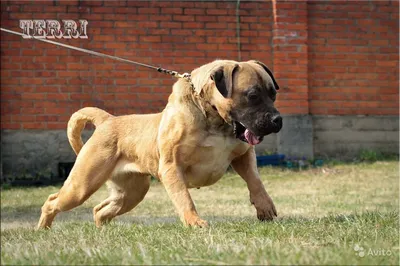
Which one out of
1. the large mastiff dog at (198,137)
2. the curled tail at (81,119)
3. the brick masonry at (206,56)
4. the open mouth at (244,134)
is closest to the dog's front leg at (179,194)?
the large mastiff dog at (198,137)

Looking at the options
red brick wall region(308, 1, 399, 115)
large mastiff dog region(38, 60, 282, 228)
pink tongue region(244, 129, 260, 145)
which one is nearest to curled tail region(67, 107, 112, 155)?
large mastiff dog region(38, 60, 282, 228)

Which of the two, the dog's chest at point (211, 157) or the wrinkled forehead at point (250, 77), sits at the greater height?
the wrinkled forehead at point (250, 77)

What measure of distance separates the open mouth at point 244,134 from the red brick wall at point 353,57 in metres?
7.30

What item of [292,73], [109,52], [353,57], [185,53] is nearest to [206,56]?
[185,53]

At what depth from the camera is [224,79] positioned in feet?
17.5

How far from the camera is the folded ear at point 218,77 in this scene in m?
5.30

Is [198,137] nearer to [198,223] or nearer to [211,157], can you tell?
[211,157]

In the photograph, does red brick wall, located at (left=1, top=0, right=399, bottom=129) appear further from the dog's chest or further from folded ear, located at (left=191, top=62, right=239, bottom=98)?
folded ear, located at (left=191, top=62, right=239, bottom=98)

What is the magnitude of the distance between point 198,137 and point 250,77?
0.59 metres

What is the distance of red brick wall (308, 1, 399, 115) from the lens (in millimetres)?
12523

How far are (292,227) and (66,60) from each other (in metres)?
8.00

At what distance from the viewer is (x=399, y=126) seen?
12.7m

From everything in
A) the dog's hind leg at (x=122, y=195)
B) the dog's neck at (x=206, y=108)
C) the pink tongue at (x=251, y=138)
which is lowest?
the dog's hind leg at (x=122, y=195)

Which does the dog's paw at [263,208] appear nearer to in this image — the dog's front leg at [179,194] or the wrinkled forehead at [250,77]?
the dog's front leg at [179,194]
